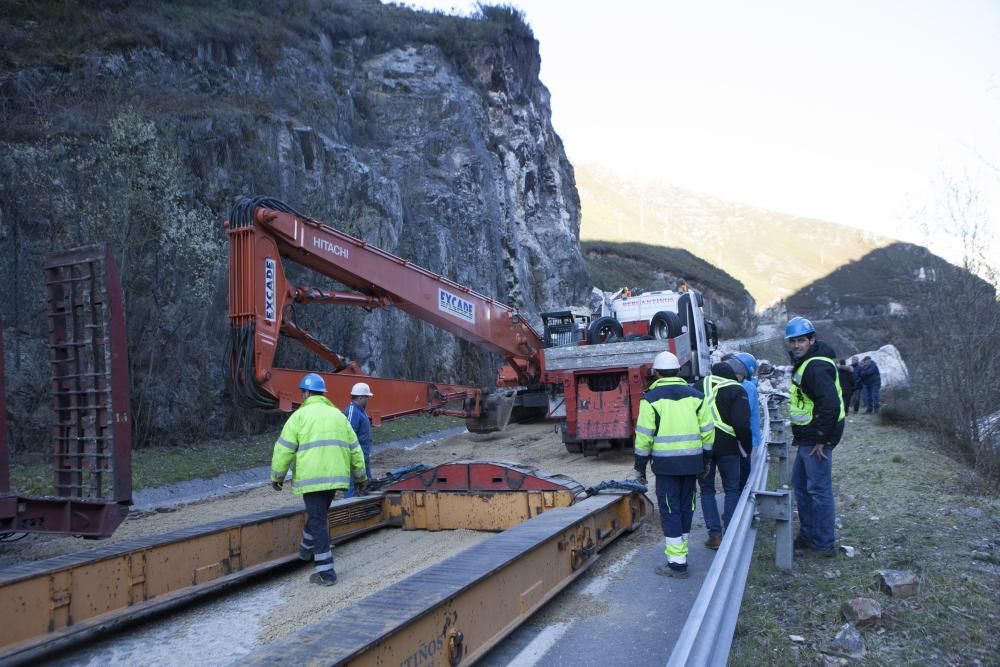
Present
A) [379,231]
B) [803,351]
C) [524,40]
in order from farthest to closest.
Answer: [524,40], [379,231], [803,351]

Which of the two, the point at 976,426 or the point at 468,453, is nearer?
the point at 976,426

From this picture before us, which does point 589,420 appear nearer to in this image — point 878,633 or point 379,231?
point 878,633

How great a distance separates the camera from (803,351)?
6.47 m

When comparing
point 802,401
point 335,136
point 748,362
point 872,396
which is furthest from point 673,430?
point 335,136

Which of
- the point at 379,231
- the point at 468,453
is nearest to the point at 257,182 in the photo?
the point at 379,231

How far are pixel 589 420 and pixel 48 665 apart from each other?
27.8ft

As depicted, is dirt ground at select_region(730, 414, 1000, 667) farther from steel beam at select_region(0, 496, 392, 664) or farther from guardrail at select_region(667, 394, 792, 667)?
steel beam at select_region(0, 496, 392, 664)

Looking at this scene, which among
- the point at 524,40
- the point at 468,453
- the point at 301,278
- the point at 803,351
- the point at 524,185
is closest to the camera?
the point at 803,351

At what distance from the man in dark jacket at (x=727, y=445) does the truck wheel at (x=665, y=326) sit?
6041 mm

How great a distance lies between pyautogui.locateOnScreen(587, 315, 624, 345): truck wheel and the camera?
13.2m

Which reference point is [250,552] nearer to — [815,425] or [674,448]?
[674,448]

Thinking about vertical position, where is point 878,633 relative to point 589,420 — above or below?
below

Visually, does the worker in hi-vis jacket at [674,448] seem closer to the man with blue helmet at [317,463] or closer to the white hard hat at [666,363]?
the white hard hat at [666,363]

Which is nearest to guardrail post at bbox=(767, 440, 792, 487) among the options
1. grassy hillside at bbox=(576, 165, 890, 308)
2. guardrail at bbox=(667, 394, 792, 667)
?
guardrail at bbox=(667, 394, 792, 667)
